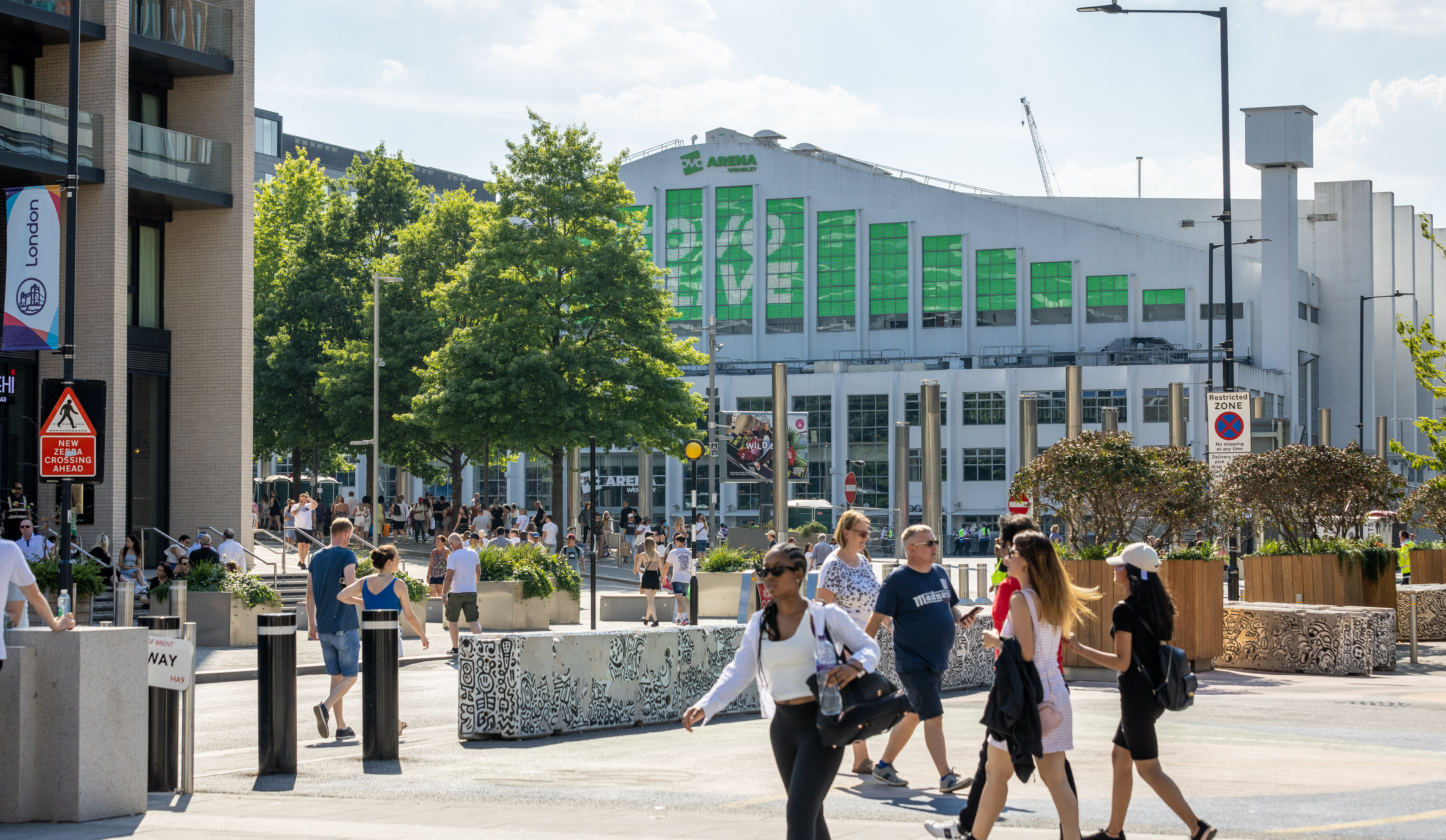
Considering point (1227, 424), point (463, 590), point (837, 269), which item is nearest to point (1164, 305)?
point (837, 269)

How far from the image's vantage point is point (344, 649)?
1212cm

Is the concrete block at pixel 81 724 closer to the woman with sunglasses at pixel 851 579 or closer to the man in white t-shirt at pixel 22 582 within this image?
the man in white t-shirt at pixel 22 582

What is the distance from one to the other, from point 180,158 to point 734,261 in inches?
2263

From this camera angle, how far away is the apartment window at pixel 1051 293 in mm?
80750

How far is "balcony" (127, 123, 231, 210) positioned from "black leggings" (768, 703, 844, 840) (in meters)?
26.4

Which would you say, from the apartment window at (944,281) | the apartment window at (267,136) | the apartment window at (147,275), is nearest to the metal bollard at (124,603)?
the apartment window at (147,275)

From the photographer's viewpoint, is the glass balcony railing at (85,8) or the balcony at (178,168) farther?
the balcony at (178,168)

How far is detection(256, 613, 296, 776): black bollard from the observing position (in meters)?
10.1

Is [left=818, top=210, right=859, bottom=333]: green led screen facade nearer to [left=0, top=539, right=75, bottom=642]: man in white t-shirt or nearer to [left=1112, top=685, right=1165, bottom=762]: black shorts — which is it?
[left=0, top=539, right=75, bottom=642]: man in white t-shirt

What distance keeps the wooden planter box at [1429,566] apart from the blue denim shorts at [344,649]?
79.0ft

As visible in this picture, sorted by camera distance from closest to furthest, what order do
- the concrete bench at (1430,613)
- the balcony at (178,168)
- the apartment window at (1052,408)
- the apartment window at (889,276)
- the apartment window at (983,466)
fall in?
the concrete bench at (1430,613) < the balcony at (178,168) < the apartment window at (1052,408) < the apartment window at (983,466) < the apartment window at (889,276)

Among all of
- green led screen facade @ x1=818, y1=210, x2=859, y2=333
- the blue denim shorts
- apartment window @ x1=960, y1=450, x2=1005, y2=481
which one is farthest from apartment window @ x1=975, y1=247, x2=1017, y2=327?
the blue denim shorts

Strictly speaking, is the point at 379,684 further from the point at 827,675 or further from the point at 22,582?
the point at 827,675

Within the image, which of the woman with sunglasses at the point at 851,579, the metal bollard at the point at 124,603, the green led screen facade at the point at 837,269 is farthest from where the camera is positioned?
the green led screen facade at the point at 837,269
